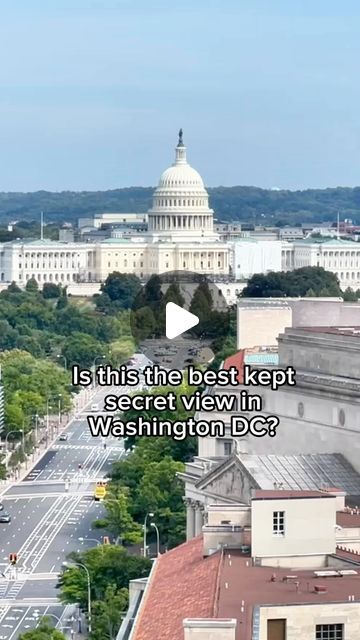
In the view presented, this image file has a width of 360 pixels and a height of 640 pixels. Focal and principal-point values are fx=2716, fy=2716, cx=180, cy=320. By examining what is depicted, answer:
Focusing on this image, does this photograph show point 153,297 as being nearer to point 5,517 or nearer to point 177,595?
point 5,517

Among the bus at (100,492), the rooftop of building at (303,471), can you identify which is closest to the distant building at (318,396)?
the rooftop of building at (303,471)

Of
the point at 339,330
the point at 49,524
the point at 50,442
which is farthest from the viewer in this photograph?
the point at 50,442

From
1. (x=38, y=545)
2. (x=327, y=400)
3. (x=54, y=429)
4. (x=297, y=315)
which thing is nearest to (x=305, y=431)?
(x=327, y=400)

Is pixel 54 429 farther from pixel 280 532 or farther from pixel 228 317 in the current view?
pixel 280 532

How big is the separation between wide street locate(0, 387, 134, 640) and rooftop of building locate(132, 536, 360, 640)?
101 feet

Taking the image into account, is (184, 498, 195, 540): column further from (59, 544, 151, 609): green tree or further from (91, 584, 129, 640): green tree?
(91, 584, 129, 640): green tree

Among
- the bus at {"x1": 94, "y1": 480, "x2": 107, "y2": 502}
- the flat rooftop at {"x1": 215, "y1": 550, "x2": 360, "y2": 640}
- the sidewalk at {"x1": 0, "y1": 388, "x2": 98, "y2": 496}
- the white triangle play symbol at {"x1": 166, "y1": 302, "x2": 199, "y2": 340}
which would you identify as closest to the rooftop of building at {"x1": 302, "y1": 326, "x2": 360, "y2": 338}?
the white triangle play symbol at {"x1": 166, "y1": 302, "x2": 199, "y2": 340}

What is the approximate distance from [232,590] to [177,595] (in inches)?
131

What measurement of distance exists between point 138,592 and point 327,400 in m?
15.0

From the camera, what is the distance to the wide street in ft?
282

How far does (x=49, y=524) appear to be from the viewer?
11044 centimetres

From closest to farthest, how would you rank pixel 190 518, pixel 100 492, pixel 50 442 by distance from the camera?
pixel 190 518 < pixel 100 492 < pixel 50 442

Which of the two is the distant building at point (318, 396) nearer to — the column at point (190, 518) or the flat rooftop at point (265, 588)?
the column at point (190, 518)

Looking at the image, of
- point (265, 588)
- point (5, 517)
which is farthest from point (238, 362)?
point (265, 588)
